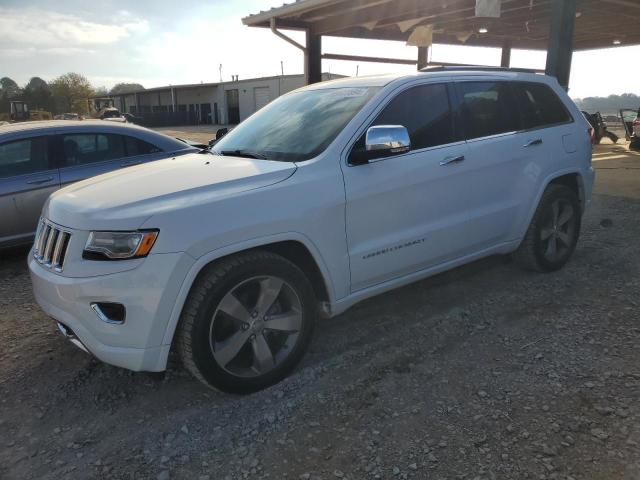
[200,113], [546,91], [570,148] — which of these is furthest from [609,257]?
[200,113]

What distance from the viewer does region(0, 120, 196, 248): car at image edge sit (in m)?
5.41

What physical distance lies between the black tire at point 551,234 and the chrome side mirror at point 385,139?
1940 millimetres

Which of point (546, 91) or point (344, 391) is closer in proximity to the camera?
point (344, 391)

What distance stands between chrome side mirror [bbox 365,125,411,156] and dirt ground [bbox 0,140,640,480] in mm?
1368

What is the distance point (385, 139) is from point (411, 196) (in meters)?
0.53

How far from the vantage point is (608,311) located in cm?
396

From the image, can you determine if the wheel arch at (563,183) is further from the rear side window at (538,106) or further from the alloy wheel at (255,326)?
the alloy wheel at (255,326)

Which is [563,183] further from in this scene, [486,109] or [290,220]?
[290,220]

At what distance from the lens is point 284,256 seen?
3.13m

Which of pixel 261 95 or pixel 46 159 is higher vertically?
pixel 261 95

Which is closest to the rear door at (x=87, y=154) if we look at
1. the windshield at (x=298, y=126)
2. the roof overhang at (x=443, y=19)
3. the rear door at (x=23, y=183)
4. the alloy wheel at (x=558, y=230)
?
the rear door at (x=23, y=183)

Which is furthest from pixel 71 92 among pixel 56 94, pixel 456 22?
pixel 456 22

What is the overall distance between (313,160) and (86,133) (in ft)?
12.8

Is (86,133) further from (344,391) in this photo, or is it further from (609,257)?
(609,257)
